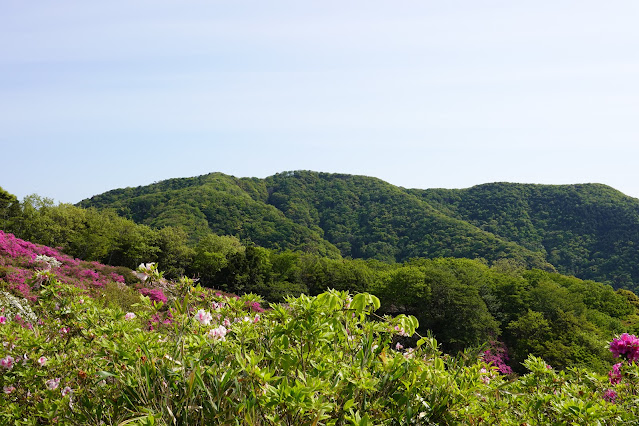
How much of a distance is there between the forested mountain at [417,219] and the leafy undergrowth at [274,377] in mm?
49134

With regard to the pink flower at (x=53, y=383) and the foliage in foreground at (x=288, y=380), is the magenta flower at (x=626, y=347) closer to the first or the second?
the foliage in foreground at (x=288, y=380)

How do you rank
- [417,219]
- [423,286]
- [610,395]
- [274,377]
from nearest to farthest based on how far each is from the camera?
[274,377], [610,395], [423,286], [417,219]

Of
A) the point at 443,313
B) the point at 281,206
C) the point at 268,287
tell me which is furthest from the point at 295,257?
the point at 281,206

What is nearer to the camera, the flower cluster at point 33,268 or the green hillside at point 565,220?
the flower cluster at point 33,268

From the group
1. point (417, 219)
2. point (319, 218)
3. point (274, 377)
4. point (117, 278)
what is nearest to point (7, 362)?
point (274, 377)

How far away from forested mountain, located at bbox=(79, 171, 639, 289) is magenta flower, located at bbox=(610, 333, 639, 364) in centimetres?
4961

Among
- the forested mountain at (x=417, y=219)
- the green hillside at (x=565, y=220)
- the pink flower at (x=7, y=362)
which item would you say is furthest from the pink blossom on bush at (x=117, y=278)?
the green hillside at (x=565, y=220)

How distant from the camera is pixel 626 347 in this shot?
3238mm

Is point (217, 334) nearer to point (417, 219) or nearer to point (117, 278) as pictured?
point (117, 278)

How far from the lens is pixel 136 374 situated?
1.67 m

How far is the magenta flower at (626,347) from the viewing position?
320 centimetres

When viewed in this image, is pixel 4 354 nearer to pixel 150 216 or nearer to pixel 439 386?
pixel 439 386

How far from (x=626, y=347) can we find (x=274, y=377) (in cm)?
329

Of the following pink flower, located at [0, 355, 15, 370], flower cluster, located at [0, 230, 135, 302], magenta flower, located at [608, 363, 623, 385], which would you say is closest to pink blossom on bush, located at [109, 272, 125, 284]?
flower cluster, located at [0, 230, 135, 302]
